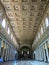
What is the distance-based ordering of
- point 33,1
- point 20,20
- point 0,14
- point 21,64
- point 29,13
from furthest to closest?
1. point 20,20
2. point 29,13
3. point 0,14
4. point 33,1
5. point 21,64

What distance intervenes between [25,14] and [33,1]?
2.90m

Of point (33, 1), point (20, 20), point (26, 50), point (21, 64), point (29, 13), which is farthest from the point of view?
point (26, 50)

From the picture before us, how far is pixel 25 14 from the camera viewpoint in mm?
13117

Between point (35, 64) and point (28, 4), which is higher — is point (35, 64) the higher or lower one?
the lower one

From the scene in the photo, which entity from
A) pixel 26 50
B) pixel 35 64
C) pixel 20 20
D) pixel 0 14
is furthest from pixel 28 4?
pixel 26 50

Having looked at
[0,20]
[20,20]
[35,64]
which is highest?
[20,20]

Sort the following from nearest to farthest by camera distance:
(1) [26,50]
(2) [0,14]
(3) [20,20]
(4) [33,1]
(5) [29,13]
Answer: (4) [33,1] → (2) [0,14] → (5) [29,13] → (3) [20,20] → (1) [26,50]

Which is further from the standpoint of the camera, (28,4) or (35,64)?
(28,4)

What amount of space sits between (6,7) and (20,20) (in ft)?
12.2

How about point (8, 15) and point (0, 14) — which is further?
point (8, 15)

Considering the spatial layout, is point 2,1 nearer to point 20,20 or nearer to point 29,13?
point 29,13

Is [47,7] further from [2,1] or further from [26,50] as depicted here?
[26,50]

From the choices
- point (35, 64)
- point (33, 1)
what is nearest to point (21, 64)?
point (35, 64)

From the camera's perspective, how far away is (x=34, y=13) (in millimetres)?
12875
